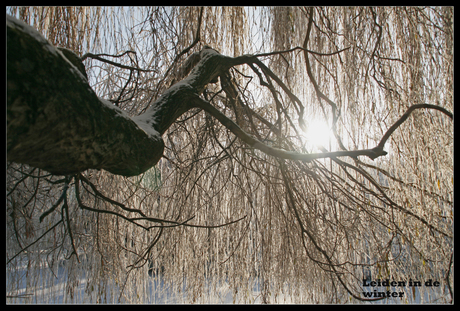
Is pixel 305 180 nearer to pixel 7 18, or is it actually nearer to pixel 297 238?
pixel 297 238

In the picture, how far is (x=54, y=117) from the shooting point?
579mm

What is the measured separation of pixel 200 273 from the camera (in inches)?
79.3

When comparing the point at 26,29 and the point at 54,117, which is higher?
the point at 26,29

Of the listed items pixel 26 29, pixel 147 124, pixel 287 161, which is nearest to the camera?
pixel 26 29

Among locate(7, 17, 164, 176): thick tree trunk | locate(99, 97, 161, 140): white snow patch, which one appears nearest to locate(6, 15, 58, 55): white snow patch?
locate(7, 17, 164, 176): thick tree trunk

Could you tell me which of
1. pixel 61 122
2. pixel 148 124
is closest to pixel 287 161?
pixel 148 124

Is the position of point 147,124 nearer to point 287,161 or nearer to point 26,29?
point 26,29

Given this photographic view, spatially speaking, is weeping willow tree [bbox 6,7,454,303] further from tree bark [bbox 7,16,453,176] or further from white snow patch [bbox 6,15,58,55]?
white snow patch [bbox 6,15,58,55]

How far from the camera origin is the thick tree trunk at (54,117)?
1.74 ft

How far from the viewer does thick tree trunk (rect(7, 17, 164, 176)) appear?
0.53m

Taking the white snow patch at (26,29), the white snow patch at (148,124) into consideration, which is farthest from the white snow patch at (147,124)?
the white snow patch at (26,29)

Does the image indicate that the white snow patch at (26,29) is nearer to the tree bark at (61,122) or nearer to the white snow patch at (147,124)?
the tree bark at (61,122)

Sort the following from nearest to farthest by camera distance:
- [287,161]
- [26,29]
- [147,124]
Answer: [26,29] → [147,124] → [287,161]

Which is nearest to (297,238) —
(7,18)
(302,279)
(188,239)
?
(302,279)
